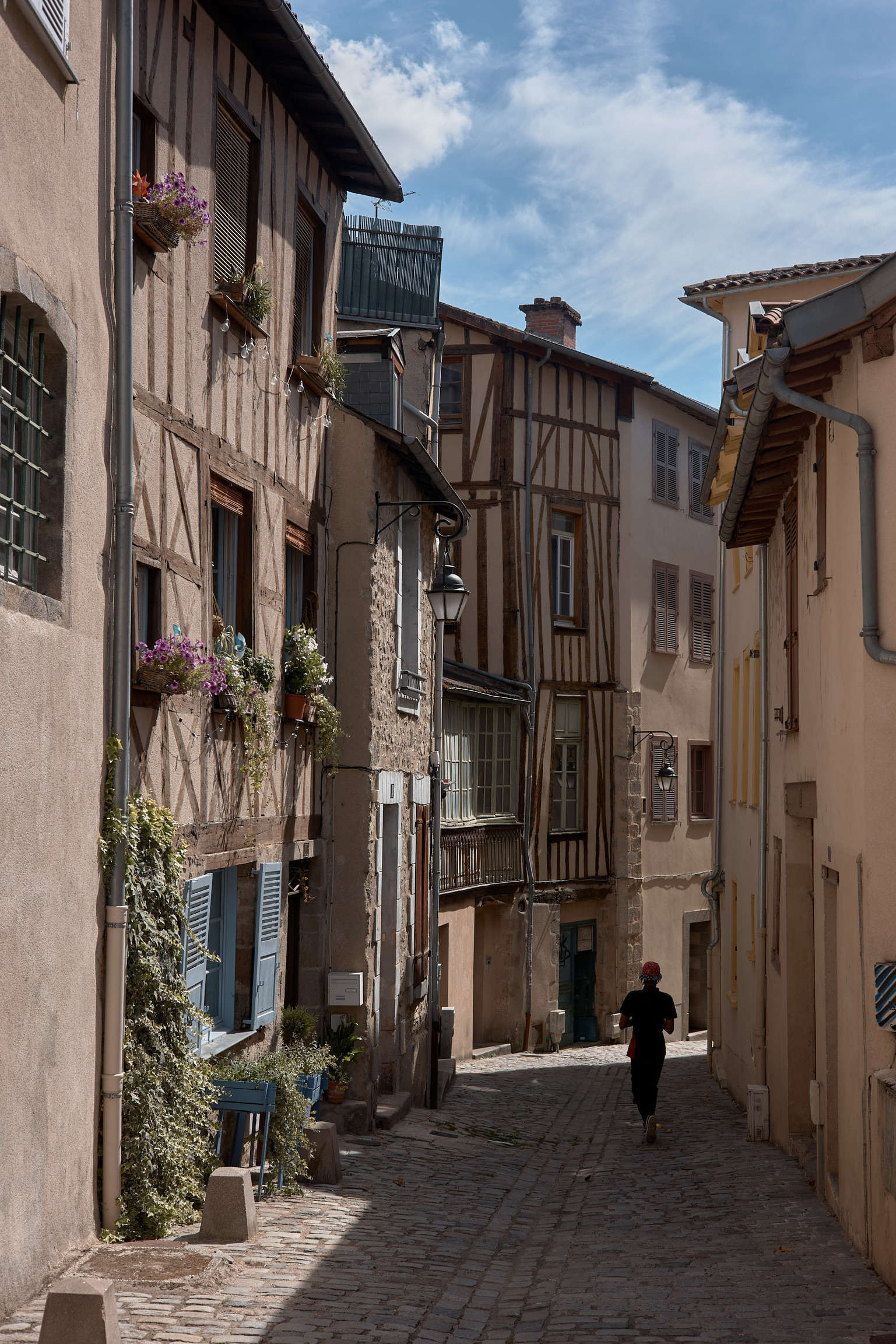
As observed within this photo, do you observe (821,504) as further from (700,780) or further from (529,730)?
(700,780)

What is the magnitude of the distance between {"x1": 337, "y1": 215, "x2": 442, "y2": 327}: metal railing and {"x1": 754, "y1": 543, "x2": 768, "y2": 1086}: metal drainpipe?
19.0ft

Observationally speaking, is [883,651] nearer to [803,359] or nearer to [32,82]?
[803,359]

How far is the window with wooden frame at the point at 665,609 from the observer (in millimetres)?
22562

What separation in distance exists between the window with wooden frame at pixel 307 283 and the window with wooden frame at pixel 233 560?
182cm

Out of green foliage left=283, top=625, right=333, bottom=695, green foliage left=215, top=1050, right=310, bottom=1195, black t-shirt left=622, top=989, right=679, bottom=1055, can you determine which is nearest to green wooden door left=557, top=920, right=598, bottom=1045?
black t-shirt left=622, top=989, right=679, bottom=1055

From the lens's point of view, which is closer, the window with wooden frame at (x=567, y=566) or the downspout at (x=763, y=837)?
the downspout at (x=763, y=837)

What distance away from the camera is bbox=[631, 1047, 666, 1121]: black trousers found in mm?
11156

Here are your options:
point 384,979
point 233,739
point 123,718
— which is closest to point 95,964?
point 123,718

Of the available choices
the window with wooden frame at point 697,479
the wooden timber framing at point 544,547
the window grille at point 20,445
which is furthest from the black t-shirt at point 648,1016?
the window with wooden frame at point 697,479

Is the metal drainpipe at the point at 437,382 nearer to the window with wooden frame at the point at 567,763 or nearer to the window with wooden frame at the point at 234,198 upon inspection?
the window with wooden frame at the point at 567,763

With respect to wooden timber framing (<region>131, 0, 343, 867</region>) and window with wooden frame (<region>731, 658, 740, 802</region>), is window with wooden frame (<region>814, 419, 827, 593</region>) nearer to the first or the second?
wooden timber framing (<region>131, 0, 343, 867</region>)

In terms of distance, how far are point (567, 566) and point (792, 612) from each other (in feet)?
Result: 37.1

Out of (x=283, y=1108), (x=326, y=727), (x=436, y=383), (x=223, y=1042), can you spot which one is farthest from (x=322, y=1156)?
(x=436, y=383)

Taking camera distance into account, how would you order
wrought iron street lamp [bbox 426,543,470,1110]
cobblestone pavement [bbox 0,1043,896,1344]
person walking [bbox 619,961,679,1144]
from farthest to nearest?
wrought iron street lamp [bbox 426,543,470,1110] → person walking [bbox 619,961,679,1144] → cobblestone pavement [bbox 0,1043,896,1344]
